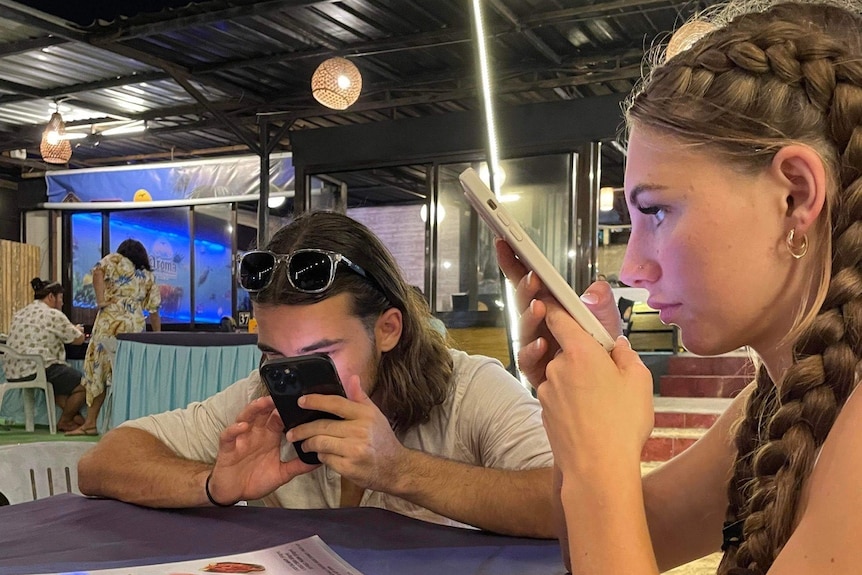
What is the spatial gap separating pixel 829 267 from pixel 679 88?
24 cm

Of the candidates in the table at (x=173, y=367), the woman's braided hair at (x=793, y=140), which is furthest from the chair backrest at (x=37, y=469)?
the table at (x=173, y=367)

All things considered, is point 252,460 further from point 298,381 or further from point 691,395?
point 691,395

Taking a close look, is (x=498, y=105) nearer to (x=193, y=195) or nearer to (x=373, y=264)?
(x=193, y=195)

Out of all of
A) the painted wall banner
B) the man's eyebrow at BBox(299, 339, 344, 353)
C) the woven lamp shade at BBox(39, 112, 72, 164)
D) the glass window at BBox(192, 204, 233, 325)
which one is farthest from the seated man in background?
the man's eyebrow at BBox(299, 339, 344, 353)

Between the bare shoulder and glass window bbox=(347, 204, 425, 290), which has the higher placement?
glass window bbox=(347, 204, 425, 290)

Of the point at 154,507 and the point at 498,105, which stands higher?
the point at 498,105

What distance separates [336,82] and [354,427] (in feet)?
14.6

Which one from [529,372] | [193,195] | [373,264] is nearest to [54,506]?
[373,264]

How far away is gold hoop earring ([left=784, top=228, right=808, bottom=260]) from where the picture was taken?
2.19ft

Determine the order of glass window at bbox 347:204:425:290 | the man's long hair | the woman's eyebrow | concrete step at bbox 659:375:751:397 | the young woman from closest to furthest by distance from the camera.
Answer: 1. the young woman
2. the woman's eyebrow
3. the man's long hair
4. concrete step at bbox 659:375:751:397
5. glass window at bbox 347:204:425:290

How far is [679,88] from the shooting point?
0.75 metres

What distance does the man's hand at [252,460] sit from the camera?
1118mm

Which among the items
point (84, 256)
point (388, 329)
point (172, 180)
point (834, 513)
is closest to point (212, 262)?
point (172, 180)

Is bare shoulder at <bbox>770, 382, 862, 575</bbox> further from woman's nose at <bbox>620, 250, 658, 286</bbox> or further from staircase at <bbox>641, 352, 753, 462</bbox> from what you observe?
staircase at <bbox>641, 352, 753, 462</bbox>
